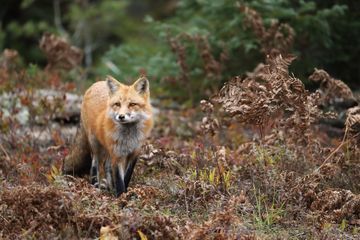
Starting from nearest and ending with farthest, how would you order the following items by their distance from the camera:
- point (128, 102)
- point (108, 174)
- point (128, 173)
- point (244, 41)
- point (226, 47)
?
point (128, 102), point (128, 173), point (108, 174), point (226, 47), point (244, 41)

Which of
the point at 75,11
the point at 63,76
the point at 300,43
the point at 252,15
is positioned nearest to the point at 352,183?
the point at 252,15

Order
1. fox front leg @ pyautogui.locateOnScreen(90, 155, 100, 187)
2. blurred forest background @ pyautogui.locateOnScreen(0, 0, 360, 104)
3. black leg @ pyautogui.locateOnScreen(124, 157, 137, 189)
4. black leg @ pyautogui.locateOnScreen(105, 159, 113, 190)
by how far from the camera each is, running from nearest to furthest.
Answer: black leg @ pyautogui.locateOnScreen(124, 157, 137, 189)
black leg @ pyautogui.locateOnScreen(105, 159, 113, 190)
fox front leg @ pyautogui.locateOnScreen(90, 155, 100, 187)
blurred forest background @ pyautogui.locateOnScreen(0, 0, 360, 104)

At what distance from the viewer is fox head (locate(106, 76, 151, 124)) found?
7115 mm

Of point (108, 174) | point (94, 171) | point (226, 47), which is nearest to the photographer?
point (108, 174)

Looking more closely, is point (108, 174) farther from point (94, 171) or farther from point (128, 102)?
point (128, 102)

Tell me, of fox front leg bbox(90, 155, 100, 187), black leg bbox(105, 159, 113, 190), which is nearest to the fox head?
black leg bbox(105, 159, 113, 190)

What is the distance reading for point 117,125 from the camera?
7.41 metres

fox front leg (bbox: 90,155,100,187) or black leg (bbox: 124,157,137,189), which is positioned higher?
black leg (bbox: 124,157,137,189)

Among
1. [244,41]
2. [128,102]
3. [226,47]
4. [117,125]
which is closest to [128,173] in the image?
[117,125]

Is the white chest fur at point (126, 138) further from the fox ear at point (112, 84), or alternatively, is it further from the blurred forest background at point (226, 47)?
the blurred forest background at point (226, 47)

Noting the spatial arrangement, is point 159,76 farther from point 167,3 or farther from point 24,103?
point 167,3

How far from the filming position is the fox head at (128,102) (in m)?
7.12

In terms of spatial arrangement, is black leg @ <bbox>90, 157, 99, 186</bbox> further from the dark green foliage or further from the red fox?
the dark green foliage

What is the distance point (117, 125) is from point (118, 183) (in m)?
0.68
